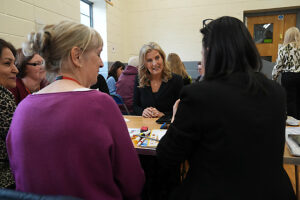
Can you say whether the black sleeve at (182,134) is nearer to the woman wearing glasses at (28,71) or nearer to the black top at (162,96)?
the black top at (162,96)

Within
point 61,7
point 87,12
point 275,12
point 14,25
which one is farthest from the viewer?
point 275,12

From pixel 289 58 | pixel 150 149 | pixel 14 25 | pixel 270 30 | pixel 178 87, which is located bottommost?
pixel 150 149

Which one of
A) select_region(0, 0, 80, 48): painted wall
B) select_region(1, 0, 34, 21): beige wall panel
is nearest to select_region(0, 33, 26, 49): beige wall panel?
select_region(0, 0, 80, 48): painted wall

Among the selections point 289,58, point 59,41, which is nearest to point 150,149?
point 59,41

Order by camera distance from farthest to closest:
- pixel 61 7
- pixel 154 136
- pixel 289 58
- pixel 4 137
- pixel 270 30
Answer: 1. pixel 270 30
2. pixel 289 58
3. pixel 61 7
4. pixel 154 136
5. pixel 4 137

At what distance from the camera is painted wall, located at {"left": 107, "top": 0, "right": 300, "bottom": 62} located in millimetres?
4996

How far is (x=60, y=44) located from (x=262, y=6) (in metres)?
5.14

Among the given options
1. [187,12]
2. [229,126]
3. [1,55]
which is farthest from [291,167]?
[187,12]

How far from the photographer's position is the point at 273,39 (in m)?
5.07

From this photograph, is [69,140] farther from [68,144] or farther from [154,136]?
[154,136]

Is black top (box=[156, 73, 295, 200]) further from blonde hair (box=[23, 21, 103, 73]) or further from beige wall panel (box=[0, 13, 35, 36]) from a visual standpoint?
beige wall panel (box=[0, 13, 35, 36])

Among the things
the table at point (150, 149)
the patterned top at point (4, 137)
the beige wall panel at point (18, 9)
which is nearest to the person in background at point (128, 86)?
the table at point (150, 149)

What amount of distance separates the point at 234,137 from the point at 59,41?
2.43 feet

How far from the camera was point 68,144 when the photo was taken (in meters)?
0.71
